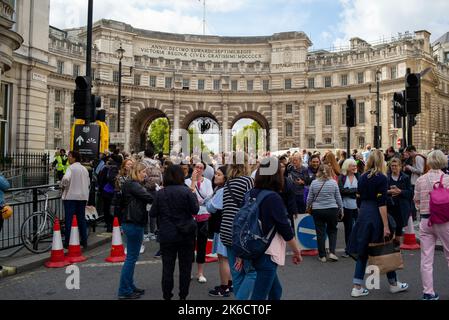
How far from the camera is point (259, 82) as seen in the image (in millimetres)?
54812

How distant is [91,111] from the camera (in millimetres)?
12078

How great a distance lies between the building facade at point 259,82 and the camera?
162 feet

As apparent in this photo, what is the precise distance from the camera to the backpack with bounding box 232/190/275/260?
4.41m

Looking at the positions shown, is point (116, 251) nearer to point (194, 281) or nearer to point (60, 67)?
point (194, 281)

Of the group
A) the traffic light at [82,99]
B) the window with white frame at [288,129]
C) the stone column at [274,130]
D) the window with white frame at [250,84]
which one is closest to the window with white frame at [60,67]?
the window with white frame at [250,84]

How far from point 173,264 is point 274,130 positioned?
160ft

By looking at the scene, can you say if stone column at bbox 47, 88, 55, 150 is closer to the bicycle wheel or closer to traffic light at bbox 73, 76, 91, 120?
traffic light at bbox 73, 76, 91, 120

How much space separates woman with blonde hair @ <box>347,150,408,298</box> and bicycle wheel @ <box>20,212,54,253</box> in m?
6.45

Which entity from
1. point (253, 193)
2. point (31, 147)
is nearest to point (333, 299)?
point (253, 193)

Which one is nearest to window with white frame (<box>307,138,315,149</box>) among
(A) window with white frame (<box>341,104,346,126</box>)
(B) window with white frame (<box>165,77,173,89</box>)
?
(A) window with white frame (<box>341,104,346,126</box>)

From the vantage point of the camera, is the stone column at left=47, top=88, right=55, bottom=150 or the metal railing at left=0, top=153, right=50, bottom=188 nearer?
the metal railing at left=0, top=153, right=50, bottom=188

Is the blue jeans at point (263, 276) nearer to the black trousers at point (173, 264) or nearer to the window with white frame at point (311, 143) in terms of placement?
the black trousers at point (173, 264)

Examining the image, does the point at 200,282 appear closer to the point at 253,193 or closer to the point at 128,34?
the point at 253,193
